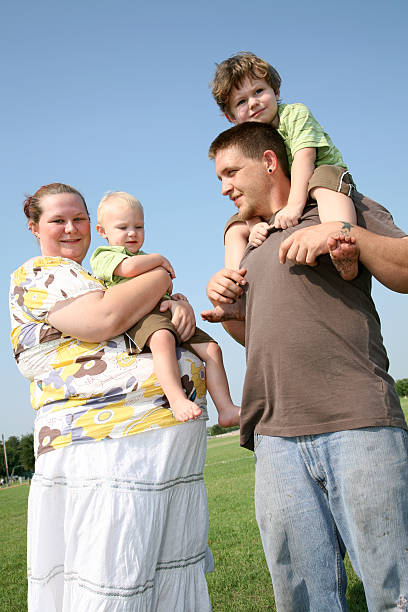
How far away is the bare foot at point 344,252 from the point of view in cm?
210

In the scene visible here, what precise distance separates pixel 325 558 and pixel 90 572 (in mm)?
1006

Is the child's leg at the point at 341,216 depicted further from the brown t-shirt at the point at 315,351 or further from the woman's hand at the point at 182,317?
the woman's hand at the point at 182,317

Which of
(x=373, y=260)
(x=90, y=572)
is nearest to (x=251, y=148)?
(x=373, y=260)

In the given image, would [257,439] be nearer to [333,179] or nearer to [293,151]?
[333,179]

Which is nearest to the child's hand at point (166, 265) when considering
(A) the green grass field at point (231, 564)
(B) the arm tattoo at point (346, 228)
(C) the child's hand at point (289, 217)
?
(C) the child's hand at point (289, 217)

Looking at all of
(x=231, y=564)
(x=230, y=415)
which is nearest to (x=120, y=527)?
(x=230, y=415)

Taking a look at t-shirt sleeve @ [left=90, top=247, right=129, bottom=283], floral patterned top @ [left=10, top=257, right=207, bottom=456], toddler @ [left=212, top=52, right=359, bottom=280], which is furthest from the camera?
t-shirt sleeve @ [left=90, top=247, right=129, bottom=283]

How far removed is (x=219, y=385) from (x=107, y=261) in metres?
0.93

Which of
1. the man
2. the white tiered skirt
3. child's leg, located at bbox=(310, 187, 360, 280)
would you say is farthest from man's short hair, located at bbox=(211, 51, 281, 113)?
the white tiered skirt

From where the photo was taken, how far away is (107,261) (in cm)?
301

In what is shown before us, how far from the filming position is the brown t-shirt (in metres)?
2.14

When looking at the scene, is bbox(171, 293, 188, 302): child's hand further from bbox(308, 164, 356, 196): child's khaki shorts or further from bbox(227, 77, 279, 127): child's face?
bbox(227, 77, 279, 127): child's face

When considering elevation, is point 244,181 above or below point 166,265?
above

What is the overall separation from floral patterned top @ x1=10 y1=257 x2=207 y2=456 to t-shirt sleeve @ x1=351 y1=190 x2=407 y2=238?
3.66 ft
